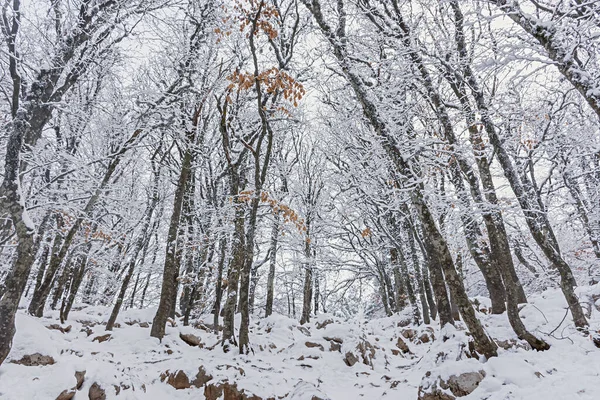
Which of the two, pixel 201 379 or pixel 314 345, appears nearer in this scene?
pixel 201 379

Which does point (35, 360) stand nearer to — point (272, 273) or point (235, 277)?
point (235, 277)

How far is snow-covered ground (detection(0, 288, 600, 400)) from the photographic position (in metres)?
4.78

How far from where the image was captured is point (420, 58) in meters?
7.26

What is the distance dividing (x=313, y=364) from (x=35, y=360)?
19.9 ft

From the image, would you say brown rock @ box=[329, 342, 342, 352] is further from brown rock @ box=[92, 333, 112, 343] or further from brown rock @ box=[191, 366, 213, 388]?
brown rock @ box=[92, 333, 112, 343]

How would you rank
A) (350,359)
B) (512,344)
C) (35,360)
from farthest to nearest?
(350,359), (512,344), (35,360)

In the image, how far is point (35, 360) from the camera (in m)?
5.45

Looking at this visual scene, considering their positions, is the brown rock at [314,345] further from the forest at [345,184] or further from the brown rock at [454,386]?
the brown rock at [454,386]

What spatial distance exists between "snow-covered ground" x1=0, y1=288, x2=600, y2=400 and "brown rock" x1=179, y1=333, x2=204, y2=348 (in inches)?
4.1

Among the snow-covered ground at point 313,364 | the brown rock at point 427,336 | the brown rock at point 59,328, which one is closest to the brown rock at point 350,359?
the snow-covered ground at point 313,364

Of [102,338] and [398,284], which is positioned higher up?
[398,284]

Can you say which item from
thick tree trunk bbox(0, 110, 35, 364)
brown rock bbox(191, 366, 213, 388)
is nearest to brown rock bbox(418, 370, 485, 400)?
brown rock bbox(191, 366, 213, 388)

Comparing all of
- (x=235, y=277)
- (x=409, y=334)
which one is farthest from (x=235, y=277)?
(x=409, y=334)

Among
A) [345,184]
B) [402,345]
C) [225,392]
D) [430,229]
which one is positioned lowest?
[225,392]
